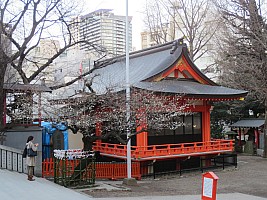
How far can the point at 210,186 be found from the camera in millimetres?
9383

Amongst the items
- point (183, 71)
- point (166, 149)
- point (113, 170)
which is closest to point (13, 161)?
point (113, 170)

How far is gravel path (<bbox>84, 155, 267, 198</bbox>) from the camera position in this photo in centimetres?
1477

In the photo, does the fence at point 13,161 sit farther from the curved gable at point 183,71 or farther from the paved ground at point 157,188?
the curved gable at point 183,71

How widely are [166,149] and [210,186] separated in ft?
37.2

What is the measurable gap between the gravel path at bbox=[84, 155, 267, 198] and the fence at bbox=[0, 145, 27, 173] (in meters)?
3.55

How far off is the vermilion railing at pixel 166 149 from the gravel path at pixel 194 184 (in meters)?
1.28

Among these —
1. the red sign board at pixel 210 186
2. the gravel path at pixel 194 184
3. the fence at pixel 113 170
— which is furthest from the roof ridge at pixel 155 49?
the red sign board at pixel 210 186

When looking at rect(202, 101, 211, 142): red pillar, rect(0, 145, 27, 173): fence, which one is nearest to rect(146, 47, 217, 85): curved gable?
rect(202, 101, 211, 142): red pillar

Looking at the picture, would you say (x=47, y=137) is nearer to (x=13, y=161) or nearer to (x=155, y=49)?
(x=13, y=161)

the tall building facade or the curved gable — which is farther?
the curved gable

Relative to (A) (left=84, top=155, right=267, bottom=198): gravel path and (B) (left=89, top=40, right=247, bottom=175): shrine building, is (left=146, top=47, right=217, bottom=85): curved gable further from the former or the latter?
(A) (left=84, top=155, right=267, bottom=198): gravel path

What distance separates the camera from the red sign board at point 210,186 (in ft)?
30.3

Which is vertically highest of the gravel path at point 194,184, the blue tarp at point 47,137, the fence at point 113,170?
the blue tarp at point 47,137

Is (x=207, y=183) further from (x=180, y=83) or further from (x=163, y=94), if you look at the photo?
(x=180, y=83)
